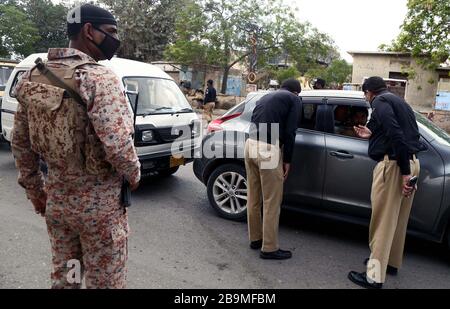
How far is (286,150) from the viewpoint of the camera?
359 cm

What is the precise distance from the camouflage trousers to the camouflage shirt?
61mm

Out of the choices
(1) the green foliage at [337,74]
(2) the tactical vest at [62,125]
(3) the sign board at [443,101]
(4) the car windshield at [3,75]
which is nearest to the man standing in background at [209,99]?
(4) the car windshield at [3,75]

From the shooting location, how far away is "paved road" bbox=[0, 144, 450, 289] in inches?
131

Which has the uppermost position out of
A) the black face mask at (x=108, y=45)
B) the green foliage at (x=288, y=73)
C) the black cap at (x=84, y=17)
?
the green foliage at (x=288, y=73)

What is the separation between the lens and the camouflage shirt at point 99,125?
5.84 feet

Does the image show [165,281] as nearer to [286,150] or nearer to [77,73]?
[286,150]

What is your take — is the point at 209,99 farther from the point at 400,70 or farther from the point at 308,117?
the point at 400,70

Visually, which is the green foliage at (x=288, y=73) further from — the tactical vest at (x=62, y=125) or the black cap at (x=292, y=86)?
the tactical vest at (x=62, y=125)

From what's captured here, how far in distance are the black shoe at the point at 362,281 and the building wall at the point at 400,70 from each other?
19696 mm

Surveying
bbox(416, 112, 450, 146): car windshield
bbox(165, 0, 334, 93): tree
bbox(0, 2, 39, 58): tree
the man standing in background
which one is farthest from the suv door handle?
bbox(0, 2, 39, 58): tree

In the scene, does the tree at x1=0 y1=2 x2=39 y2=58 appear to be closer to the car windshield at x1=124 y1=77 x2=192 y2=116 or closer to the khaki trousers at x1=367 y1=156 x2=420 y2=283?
the car windshield at x1=124 y1=77 x2=192 y2=116

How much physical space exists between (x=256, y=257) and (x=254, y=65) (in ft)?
59.1

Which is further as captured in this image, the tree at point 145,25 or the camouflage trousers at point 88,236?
the tree at point 145,25
